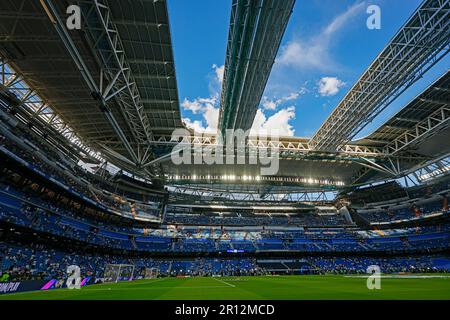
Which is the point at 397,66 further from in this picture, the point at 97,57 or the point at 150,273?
the point at 150,273

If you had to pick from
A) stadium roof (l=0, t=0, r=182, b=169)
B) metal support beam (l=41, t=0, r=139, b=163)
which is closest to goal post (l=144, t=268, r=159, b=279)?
stadium roof (l=0, t=0, r=182, b=169)

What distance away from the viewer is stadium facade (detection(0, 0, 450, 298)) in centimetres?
1653

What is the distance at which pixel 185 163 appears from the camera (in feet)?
121

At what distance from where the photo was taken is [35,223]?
24859mm

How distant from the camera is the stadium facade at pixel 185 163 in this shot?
54.2 ft

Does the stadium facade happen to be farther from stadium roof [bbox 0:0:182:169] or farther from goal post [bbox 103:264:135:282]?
goal post [bbox 103:264:135:282]

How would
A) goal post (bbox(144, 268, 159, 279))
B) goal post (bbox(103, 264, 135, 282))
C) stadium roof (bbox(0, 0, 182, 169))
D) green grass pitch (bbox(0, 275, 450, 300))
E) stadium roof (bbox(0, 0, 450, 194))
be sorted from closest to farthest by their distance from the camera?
green grass pitch (bbox(0, 275, 450, 300)), stadium roof (bbox(0, 0, 182, 169)), stadium roof (bbox(0, 0, 450, 194)), goal post (bbox(103, 264, 135, 282)), goal post (bbox(144, 268, 159, 279))

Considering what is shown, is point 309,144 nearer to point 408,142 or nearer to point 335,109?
point 335,109

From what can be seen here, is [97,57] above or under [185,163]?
under

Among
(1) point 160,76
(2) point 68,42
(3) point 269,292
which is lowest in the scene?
(3) point 269,292

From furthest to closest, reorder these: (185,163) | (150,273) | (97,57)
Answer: (185,163), (150,273), (97,57)

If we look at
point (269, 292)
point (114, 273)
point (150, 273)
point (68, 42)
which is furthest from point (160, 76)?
point (150, 273)

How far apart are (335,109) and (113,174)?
38.8 meters

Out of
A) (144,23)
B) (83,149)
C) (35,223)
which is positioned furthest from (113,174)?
(144,23)
